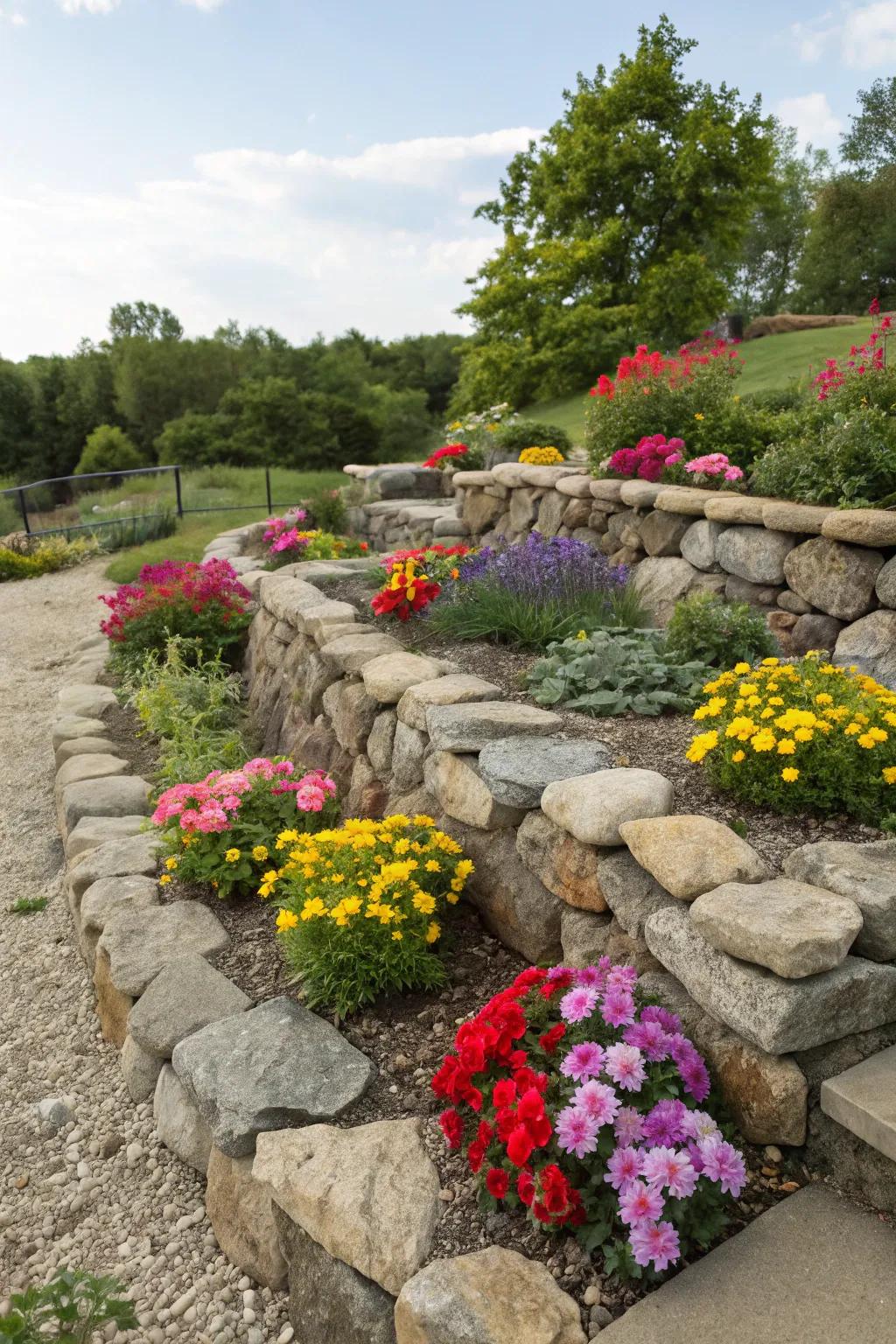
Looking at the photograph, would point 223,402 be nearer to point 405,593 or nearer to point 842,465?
point 405,593

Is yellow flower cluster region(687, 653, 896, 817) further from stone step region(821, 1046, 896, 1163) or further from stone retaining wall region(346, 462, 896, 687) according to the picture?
stone retaining wall region(346, 462, 896, 687)

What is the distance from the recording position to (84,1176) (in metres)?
2.48

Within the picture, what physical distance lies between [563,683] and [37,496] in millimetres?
10258

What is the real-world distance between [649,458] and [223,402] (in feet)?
71.3

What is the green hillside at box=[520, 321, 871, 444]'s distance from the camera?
1478cm

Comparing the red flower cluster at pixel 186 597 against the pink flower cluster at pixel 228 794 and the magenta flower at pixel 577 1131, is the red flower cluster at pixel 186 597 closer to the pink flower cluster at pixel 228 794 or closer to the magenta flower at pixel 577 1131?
the pink flower cluster at pixel 228 794

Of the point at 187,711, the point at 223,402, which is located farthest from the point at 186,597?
the point at 223,402

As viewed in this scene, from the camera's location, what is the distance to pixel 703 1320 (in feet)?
5.21

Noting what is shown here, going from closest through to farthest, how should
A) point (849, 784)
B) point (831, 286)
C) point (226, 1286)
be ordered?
point (226, 1286), point (849, 784), point (831, 286)

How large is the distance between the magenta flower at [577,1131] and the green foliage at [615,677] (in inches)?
71.6

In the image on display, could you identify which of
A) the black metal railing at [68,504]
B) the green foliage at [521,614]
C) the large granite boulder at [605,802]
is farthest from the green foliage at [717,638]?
the black metal railing at [68,504]

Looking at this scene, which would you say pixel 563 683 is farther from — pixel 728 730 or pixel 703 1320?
pixel 703 1320

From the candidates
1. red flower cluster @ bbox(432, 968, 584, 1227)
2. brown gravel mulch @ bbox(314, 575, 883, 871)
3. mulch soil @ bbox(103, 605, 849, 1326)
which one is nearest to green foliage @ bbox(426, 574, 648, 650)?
brown gravel mulch @ bbox(314, 575, 883, 871)

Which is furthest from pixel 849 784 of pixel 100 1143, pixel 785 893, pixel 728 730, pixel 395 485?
pixel 395 485
